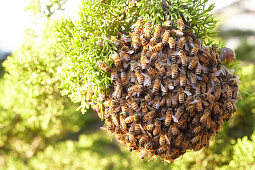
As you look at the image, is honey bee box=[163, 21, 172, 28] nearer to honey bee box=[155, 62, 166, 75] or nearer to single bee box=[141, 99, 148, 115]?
honey bee box=[155, 62, 166, 75]

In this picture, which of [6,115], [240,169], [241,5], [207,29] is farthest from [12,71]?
[241,5]

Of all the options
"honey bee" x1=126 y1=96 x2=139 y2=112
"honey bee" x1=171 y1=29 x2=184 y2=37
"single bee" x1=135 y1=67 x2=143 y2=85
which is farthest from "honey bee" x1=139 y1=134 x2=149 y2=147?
"honey bee" x1=171 y1=29 x2=184 y2=37

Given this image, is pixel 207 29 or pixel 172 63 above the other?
pixel 207 29

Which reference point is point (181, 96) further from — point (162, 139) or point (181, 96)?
point (162, 139)

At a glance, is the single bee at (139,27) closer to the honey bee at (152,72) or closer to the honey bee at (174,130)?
the honey bee at (152,72)

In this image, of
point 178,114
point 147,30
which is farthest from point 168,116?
point 147,30

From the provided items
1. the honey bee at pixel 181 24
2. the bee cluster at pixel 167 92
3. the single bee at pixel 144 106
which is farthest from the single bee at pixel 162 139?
the honey bee at pixel 181 24

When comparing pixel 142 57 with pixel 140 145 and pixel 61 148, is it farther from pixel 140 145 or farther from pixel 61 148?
pixel 61 148
